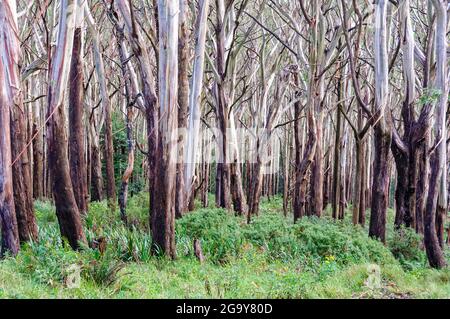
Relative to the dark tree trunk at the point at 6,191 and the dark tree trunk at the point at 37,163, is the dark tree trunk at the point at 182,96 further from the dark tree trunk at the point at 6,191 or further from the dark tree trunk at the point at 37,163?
the dark tree trunk at the point at 37,163

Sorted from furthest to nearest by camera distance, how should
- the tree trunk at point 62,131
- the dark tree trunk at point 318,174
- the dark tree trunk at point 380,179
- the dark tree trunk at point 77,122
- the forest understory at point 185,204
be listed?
the dark tree trunk at point 318,174 < the dark tree trunk at point 77,122 < the dark tree trunk at point 380,179 < the tree trunk at point 62,131 < the forest understory at point 185,204

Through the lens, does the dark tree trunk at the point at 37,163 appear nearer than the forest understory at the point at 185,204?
No

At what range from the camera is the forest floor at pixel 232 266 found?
6.19 metres

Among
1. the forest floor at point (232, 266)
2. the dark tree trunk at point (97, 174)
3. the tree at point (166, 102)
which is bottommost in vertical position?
the forest floor at point (232, 266)

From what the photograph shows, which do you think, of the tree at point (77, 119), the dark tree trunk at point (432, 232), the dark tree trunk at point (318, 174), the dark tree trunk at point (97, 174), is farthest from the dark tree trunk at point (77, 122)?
the dark tree trunk at point (432, 232)

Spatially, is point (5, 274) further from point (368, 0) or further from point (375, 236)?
point (368, 0)

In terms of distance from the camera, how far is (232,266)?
26.3 ft

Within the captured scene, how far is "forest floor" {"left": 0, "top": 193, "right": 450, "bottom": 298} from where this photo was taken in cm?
619

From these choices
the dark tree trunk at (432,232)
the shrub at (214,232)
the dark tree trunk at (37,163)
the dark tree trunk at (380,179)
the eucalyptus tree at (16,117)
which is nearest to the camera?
the eucalyptus tree at (16,117)

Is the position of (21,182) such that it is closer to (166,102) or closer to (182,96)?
(166,102)

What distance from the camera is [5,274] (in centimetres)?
640

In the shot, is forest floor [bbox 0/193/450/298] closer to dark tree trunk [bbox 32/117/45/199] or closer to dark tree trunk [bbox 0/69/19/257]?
dark tree trunk [bbox 0/69/19/257]

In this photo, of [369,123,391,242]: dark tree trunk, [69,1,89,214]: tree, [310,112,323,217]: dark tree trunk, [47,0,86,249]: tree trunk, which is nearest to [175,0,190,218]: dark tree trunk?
[69,1,89,214]: tree
